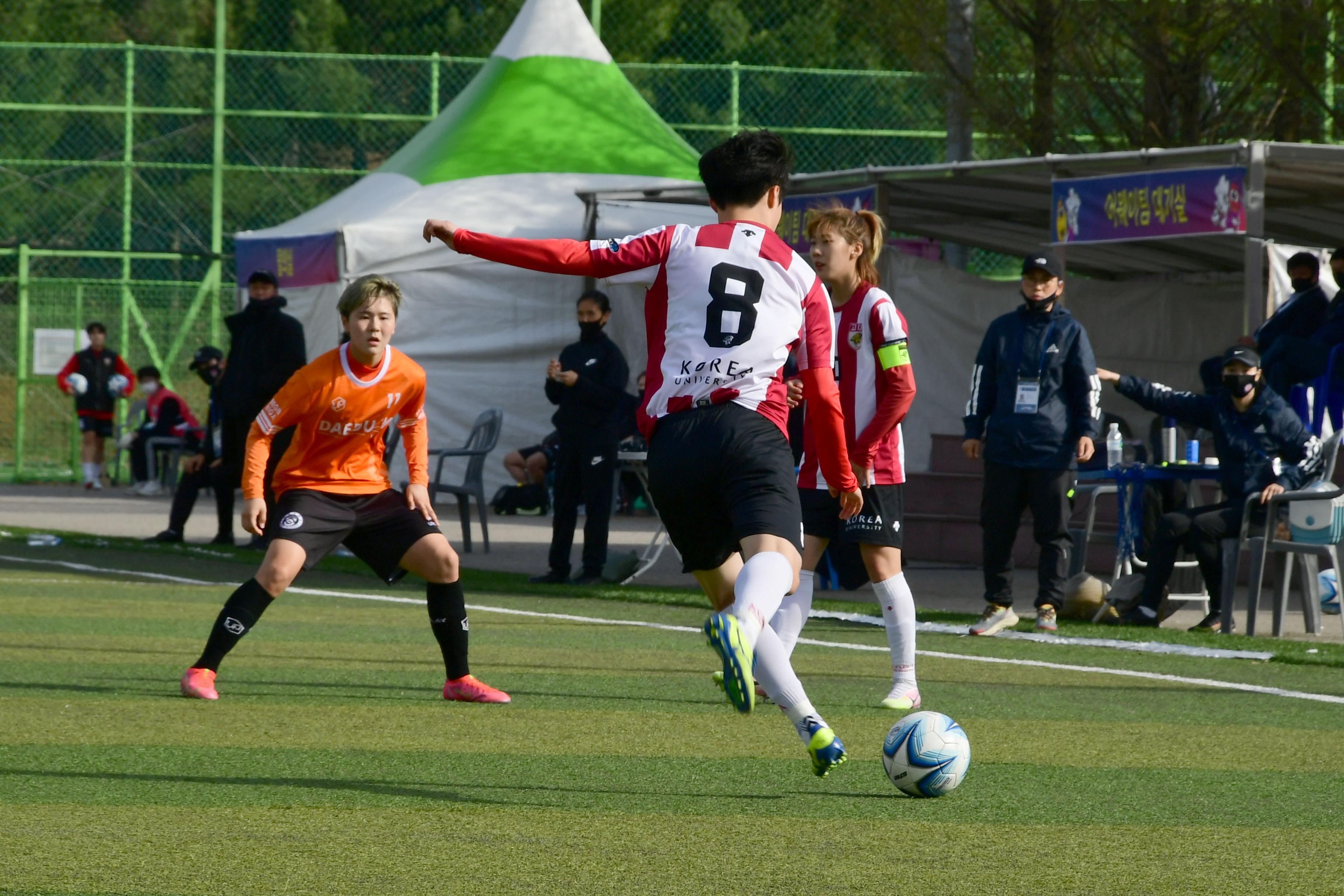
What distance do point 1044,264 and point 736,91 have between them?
55.6 ft

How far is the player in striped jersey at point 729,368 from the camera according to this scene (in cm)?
503

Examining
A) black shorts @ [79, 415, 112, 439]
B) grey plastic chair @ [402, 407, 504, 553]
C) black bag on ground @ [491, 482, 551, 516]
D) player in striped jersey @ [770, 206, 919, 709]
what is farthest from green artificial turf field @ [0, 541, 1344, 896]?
black shorts @ [79, 415, 112, 439]

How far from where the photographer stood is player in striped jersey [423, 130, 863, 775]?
503 centimetres

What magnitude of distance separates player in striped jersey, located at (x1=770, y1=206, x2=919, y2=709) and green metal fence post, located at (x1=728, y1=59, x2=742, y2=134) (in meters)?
18.9

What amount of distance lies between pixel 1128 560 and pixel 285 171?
17.5 metres

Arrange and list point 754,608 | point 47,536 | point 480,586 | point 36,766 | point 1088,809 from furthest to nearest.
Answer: point 47,536 → point 480,586 → point 36,766 → point 1088,809 → point 754,608

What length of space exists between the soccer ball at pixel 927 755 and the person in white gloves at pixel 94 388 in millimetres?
18940

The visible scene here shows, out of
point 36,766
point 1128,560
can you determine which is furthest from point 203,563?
point 36,766

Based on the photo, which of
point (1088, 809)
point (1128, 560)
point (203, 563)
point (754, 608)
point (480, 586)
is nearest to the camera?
point (754, 608)

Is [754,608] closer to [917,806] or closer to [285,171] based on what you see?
[917,806]

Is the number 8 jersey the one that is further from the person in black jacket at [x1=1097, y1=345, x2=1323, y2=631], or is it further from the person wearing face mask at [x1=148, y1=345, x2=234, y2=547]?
the person wearing face mask at [x1=148, y1=345, x2=234, y2=547]

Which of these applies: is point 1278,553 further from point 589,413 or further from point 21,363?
point 21,363

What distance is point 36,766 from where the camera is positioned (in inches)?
221

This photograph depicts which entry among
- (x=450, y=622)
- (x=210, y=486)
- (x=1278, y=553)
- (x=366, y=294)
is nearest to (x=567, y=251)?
(x=366, y=294)
